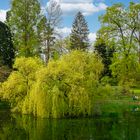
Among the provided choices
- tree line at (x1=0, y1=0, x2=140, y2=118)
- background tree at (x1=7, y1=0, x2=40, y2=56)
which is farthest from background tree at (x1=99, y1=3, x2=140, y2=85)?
background tree at (x1=7, y1=0, x2=40, y2=56)

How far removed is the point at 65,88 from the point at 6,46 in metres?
25.8

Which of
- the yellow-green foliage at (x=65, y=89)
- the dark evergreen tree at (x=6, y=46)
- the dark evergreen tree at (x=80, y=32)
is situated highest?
the dark evergreen tree at (x=80, y=32)

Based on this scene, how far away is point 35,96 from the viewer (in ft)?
125

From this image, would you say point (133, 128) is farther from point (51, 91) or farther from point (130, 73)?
point (130, 73)

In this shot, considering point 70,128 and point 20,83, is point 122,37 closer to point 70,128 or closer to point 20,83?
point 20,83

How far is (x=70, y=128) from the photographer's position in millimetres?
31781

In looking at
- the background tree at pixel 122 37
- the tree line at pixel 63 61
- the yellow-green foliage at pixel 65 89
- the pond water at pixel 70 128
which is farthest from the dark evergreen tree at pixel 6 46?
the yellow-green foliage at pixel 65 89

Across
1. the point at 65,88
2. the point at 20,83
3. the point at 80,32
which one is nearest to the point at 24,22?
the point at 20,83

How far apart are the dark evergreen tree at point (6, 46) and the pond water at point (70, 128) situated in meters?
22.4

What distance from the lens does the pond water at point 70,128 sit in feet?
92.8

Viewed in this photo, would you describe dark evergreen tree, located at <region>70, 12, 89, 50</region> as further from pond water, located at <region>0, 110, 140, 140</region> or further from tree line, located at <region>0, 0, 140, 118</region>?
pond water, located at <region>0, 110, 140, 140</region>

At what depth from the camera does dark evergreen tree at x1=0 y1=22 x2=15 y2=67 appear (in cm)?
6144

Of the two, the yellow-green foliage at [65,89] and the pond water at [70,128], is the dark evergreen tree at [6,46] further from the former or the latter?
the yellow-green foliage at [65,89]

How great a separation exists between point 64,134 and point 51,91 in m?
8.80
